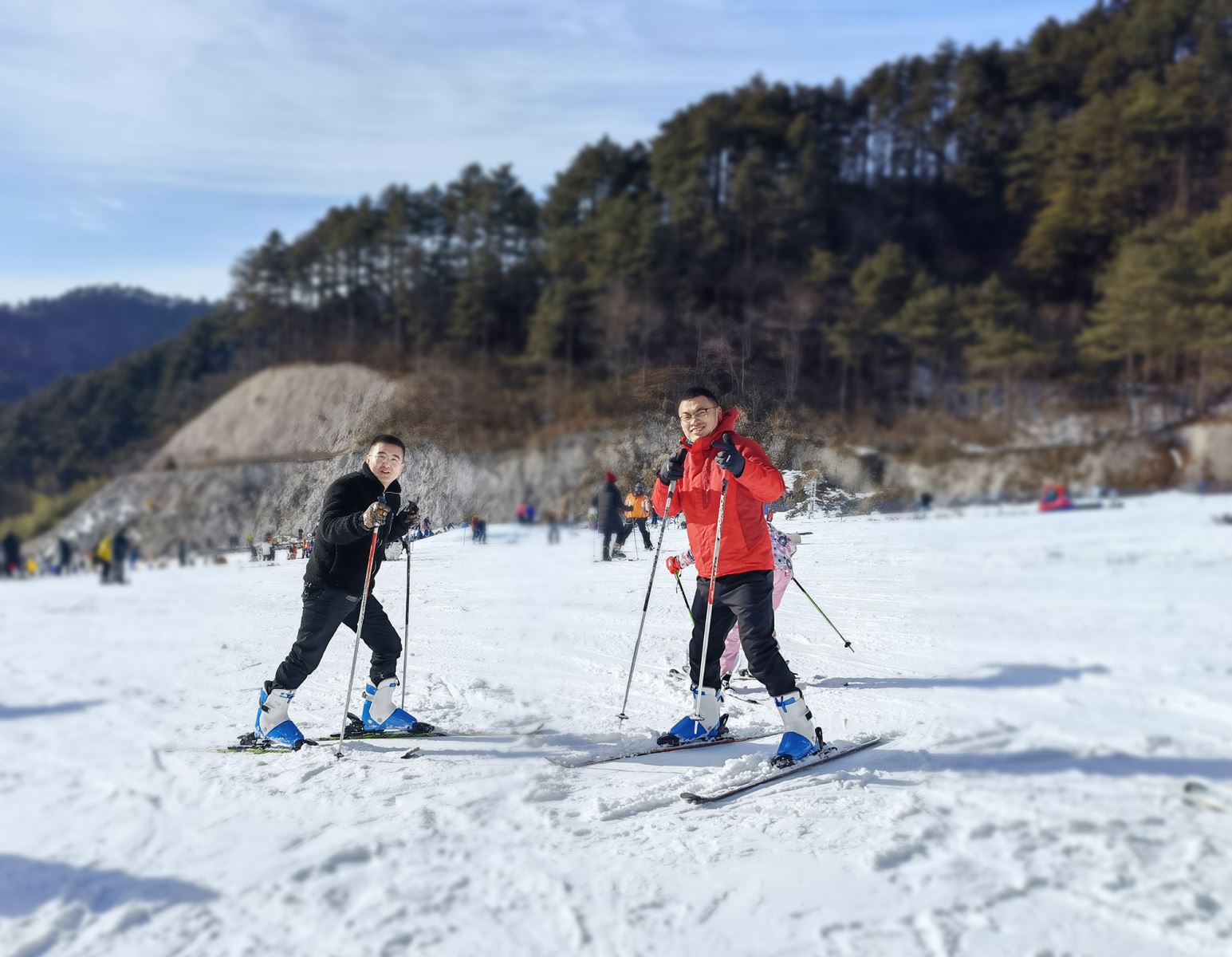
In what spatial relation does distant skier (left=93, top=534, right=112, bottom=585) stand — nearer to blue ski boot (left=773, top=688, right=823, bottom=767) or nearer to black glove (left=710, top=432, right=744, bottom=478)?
black glove (left=710, top=432, right=744, bottom=478)

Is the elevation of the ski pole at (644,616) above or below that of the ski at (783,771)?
above

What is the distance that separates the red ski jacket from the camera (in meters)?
3.02

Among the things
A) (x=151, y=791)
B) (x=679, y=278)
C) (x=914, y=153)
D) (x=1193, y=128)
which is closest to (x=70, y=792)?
(x=151, y=791)

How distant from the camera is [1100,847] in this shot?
2221mm

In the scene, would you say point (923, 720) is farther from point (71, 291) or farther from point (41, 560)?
point (71, 291)

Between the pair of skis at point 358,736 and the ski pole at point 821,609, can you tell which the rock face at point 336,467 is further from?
the pair of skis at point 358,736

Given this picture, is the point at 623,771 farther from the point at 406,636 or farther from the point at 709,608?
the point at 406,636

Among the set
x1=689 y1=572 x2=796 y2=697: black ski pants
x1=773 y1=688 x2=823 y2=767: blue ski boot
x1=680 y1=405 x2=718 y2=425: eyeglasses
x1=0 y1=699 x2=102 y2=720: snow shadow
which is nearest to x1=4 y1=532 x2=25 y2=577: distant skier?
x1=0 y1=699 x2=102 y2=720: snow shadow

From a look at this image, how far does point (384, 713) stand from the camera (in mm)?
3193

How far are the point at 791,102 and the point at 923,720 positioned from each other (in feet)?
109

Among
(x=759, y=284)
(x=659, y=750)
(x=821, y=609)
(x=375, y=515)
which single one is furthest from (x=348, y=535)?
(x=759, y=284)

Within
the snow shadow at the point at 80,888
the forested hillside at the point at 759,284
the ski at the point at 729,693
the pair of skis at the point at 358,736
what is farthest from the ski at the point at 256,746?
the ski at the point at 729,693

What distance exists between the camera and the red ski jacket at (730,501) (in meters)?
3.02

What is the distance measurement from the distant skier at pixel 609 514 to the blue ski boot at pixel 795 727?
Answer: 88cm
